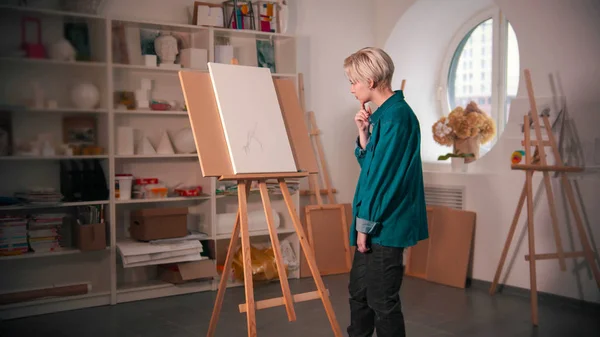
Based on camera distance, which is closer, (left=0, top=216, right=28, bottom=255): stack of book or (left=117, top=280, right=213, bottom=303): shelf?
(left=0, top=216, right=28, bottom=255): stack of book

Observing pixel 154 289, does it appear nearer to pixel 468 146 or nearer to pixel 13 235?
pixel 13 235

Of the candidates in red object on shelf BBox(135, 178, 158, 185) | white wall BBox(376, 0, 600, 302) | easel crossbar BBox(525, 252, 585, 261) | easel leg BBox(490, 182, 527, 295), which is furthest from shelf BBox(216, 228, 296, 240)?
easel crossbar BBox(525, 252, 585, 261)

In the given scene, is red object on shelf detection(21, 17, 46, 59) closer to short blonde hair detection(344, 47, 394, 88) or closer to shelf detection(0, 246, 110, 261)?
shelf detection(0, 246, 110, 261)

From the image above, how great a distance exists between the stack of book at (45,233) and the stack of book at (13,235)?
0.04 meters

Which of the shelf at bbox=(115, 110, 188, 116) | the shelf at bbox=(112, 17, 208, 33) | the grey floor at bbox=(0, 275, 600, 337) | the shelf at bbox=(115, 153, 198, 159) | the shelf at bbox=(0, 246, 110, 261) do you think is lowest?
the grey floor at bbox=(0, 275, 600, 337)

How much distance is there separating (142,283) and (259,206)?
1.14 metres

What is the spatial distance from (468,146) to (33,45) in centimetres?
325

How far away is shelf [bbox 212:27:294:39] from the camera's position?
15.3ft

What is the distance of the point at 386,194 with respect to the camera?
8.10 ft

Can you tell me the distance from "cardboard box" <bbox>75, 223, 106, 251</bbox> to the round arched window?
10.3ft

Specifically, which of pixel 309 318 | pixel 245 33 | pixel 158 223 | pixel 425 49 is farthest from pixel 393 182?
pixel 425 49

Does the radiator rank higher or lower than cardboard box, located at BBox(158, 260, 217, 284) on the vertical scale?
higher

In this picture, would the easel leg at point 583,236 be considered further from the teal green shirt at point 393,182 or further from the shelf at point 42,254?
the shelf at point 42,254

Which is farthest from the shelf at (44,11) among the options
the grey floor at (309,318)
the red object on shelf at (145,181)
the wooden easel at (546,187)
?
the wooden easel at (546,187)
